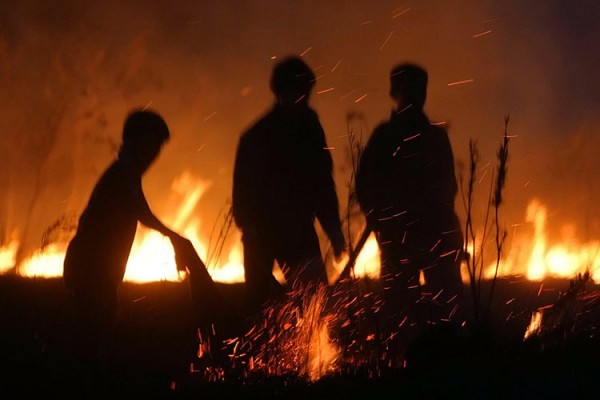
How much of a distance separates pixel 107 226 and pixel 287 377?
5.12 feet

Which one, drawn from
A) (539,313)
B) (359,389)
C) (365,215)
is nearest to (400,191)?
(365,215)

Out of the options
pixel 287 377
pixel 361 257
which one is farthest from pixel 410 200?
pixel 287 377

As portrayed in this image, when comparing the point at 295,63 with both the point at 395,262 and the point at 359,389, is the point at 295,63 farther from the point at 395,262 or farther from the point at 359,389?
the point at 359,389

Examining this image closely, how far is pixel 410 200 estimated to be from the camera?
18.7 ft

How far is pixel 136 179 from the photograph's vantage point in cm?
505

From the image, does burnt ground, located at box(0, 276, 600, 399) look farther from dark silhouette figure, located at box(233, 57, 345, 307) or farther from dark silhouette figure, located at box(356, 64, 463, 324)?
dark silhouette figure, located at box(356, 64, 463, 324)

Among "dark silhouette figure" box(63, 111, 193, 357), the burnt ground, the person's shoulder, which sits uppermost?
the person's shoulder

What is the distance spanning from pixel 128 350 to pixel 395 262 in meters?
1.82

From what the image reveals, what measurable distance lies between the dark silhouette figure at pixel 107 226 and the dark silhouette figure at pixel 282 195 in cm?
65

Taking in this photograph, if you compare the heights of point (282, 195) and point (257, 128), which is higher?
point (257, 128)

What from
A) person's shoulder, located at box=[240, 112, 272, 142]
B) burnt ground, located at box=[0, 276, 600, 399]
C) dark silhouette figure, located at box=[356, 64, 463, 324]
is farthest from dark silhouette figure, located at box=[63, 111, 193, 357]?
dark silhouette figure, located at box=[356, 64, 463, 324]

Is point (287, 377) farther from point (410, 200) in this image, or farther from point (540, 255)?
point (540, 255)

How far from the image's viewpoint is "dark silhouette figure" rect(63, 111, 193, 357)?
5.02m

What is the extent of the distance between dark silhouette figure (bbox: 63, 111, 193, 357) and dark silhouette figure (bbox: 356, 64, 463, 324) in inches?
56.6
